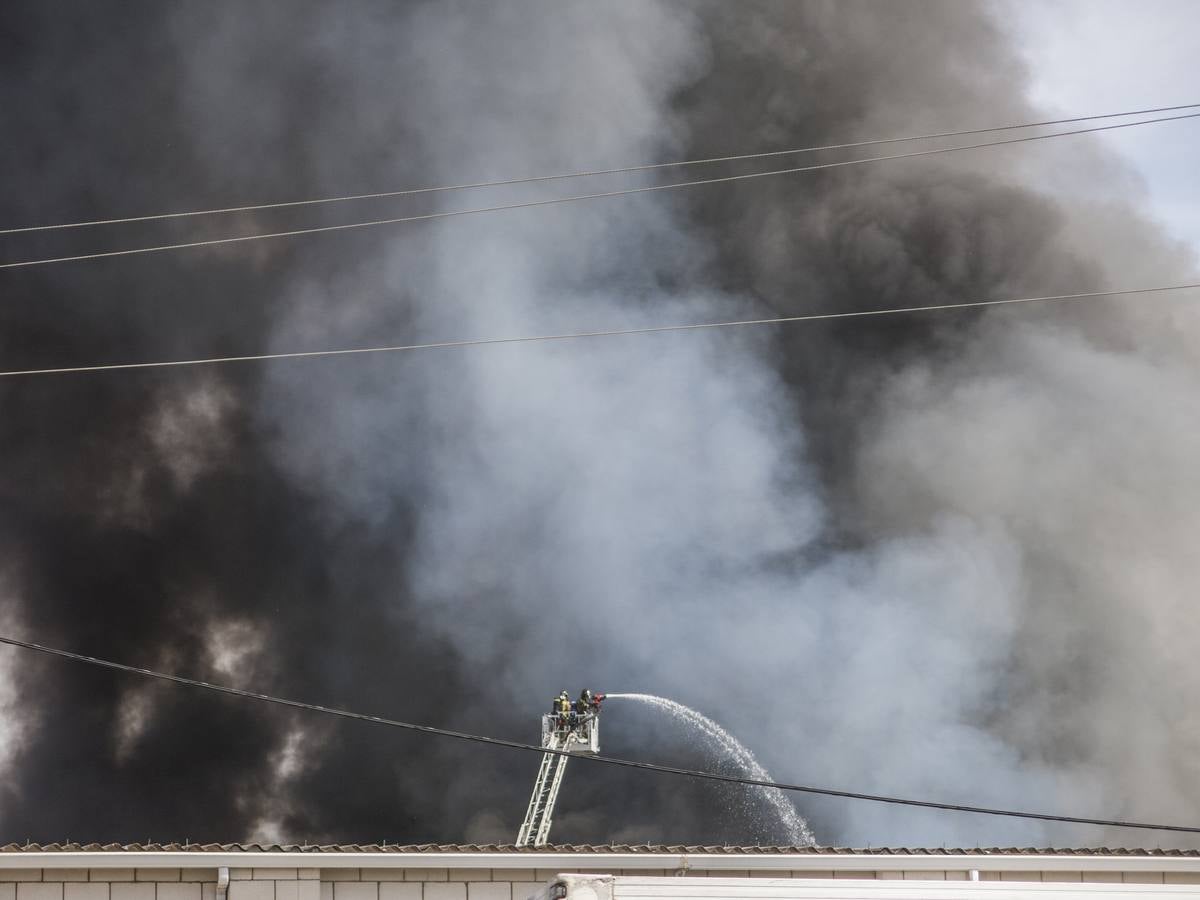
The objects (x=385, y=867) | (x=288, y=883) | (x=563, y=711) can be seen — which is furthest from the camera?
(x=563, y=711)

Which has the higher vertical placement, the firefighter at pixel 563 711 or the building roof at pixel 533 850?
the firefighter at pixel 563 711

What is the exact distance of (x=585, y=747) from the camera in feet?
111

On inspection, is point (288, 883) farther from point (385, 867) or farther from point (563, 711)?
point (563, 711)

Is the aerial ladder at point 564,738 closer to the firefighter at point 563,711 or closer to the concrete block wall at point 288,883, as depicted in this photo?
the firefighter at point 563,711

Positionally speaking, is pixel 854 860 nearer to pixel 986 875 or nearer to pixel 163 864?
pixel 986 875

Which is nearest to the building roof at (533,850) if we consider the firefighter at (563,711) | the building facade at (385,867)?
the building facade at (385,867)

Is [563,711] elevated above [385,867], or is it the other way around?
[563,711]

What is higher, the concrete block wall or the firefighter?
the firefighter

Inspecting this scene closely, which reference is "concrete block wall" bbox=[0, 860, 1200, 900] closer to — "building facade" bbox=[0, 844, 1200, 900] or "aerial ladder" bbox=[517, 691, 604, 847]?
"building facade" bbox=[0, 844, 1200, 900]

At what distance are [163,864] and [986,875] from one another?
931 centimetres

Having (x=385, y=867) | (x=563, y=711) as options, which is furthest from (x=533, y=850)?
(x=563, y=711)

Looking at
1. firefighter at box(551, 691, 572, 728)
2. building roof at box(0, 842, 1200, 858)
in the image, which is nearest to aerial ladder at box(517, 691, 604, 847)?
firefighter at box(551, 691, 572, 728)

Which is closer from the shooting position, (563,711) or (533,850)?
(533,850)

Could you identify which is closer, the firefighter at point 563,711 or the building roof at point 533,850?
the building roof at point 533,850
